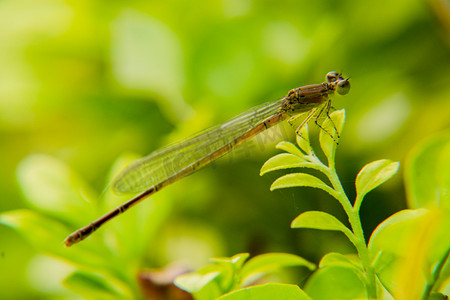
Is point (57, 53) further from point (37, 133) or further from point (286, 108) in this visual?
point (286, 108)

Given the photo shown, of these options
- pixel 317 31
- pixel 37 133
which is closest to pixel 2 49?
pixel 37 133

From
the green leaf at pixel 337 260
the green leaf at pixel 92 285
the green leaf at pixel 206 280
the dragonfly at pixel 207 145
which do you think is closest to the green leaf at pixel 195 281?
the green leaf at pixel 206 280

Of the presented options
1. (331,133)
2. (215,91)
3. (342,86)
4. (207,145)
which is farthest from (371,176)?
(215,91)

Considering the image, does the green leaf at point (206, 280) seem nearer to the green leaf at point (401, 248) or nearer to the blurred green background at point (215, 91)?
the green leaf at point (401, 248)

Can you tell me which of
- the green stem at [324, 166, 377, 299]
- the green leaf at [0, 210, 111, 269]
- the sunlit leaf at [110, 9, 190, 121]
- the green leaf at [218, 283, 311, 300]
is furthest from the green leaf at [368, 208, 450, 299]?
the sunlit leaf at [110, 9, 190, 121]

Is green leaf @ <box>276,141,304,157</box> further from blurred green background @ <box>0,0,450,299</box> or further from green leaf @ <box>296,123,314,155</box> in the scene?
blurred green background @ <box>0,0,450,299</box>

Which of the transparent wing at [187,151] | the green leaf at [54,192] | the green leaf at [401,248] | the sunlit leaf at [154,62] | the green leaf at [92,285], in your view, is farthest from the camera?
the sunlit leaf at [154,62]
